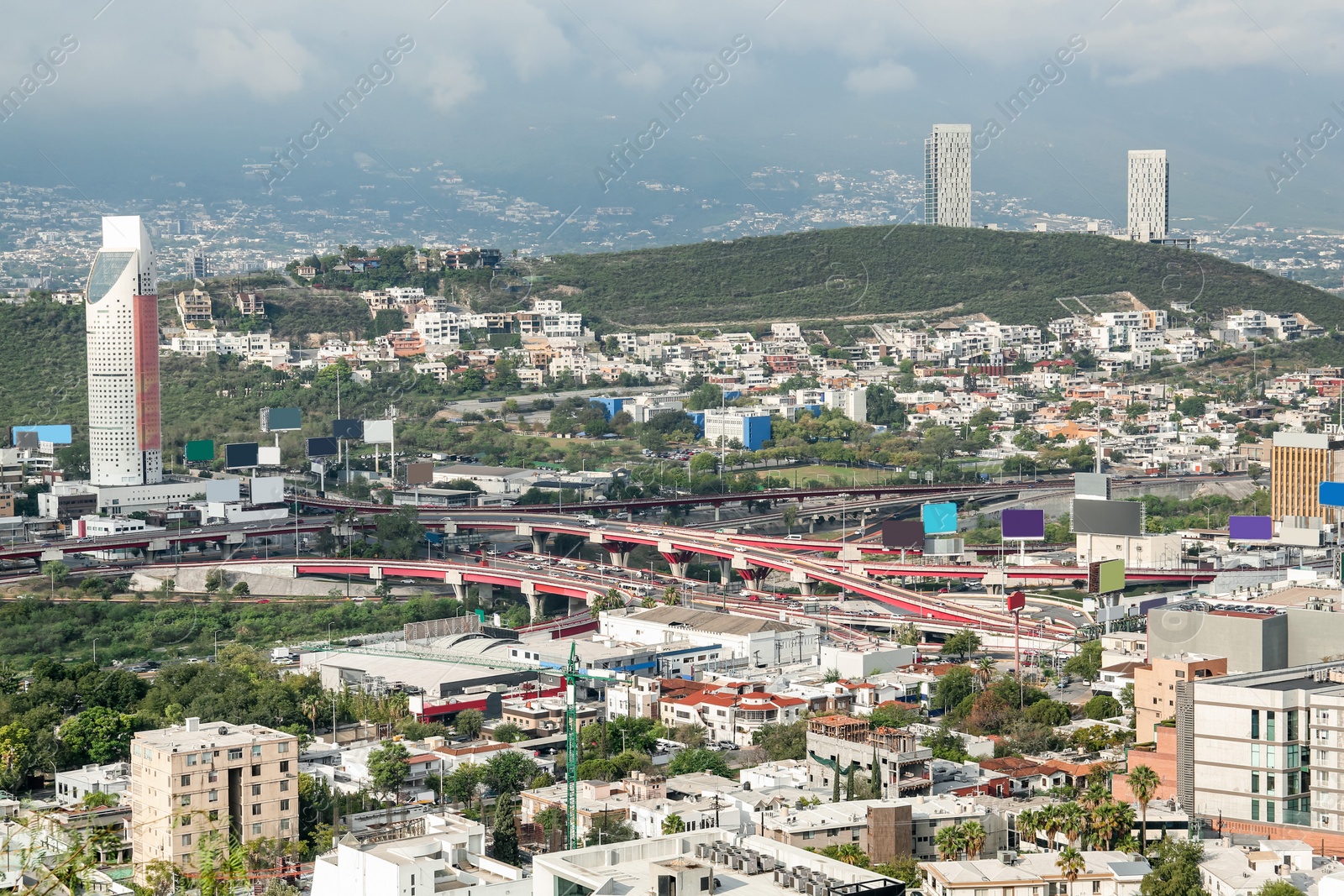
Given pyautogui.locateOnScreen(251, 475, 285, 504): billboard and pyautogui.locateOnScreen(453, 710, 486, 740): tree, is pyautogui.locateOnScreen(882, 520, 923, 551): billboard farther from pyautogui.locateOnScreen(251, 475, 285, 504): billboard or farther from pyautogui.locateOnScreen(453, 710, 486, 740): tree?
pyautogui.locateOnScreen(453, 710, 486, 740): tree

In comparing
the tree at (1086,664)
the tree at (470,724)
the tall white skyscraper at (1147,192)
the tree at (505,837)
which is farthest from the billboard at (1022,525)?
the tall white skyscraper at (1147,192)

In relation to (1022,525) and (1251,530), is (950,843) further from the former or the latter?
(1251,530)

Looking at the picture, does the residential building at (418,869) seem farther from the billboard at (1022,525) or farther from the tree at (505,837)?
the billboard at (1022,525)

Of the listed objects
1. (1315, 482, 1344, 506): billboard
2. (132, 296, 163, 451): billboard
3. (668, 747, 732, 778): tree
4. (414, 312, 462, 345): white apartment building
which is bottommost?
(668, 747, 732, 778): tree

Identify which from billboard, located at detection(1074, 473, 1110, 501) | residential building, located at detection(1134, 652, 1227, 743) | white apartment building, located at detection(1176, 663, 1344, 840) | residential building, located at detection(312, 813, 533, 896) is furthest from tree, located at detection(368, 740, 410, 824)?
billboard, located at detection(1074, 473, 1110, 501)

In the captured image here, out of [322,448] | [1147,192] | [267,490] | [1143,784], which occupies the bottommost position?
[1143,784]

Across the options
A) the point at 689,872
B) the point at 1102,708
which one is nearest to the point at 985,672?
the point at 1102,708

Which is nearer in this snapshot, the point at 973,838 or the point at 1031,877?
the point at 1031,877
